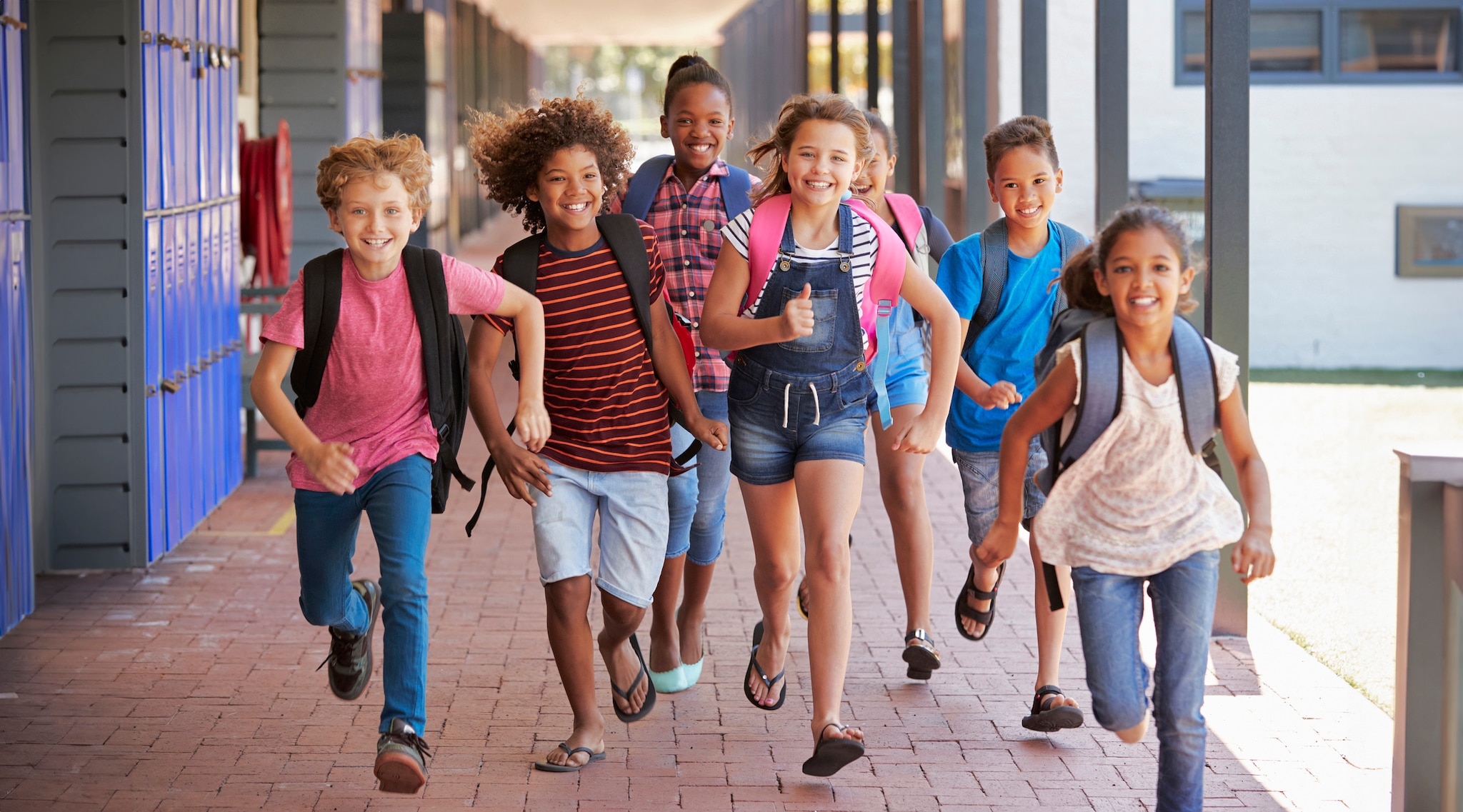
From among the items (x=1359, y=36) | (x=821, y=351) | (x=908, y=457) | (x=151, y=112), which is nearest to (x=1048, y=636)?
(x=908, y=457)

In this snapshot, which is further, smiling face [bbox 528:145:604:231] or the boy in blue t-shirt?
the boy in blue t-shirt

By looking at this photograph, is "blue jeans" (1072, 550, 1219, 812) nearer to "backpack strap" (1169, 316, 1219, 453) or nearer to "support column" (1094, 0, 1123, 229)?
"backpack strap" (1169, 316, 1219, 453)

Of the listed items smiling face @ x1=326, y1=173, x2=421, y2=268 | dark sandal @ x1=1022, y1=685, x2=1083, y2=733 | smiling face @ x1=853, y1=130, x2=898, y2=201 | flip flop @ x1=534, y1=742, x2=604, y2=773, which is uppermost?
smiling face @ x1=853, y1=130, x2=898, y2=201

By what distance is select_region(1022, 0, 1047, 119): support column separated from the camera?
8195 millimetres

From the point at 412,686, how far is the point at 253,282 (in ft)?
18.4

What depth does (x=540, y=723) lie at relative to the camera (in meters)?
4.52

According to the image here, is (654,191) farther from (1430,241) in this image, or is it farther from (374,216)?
(1430,241)

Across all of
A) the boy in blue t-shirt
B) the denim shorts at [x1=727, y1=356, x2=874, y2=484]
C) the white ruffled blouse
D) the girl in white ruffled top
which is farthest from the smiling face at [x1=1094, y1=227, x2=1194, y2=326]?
the boy in blue t-shirt

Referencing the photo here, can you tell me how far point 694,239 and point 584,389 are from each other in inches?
32.5

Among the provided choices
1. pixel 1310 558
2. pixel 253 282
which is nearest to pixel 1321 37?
pixel 1310 558

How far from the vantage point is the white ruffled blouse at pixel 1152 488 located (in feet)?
10.7

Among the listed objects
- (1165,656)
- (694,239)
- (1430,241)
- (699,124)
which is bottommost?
(1165,656)

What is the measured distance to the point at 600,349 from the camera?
13.1 feet

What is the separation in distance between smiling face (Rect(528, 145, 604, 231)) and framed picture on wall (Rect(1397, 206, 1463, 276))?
39.8ft
